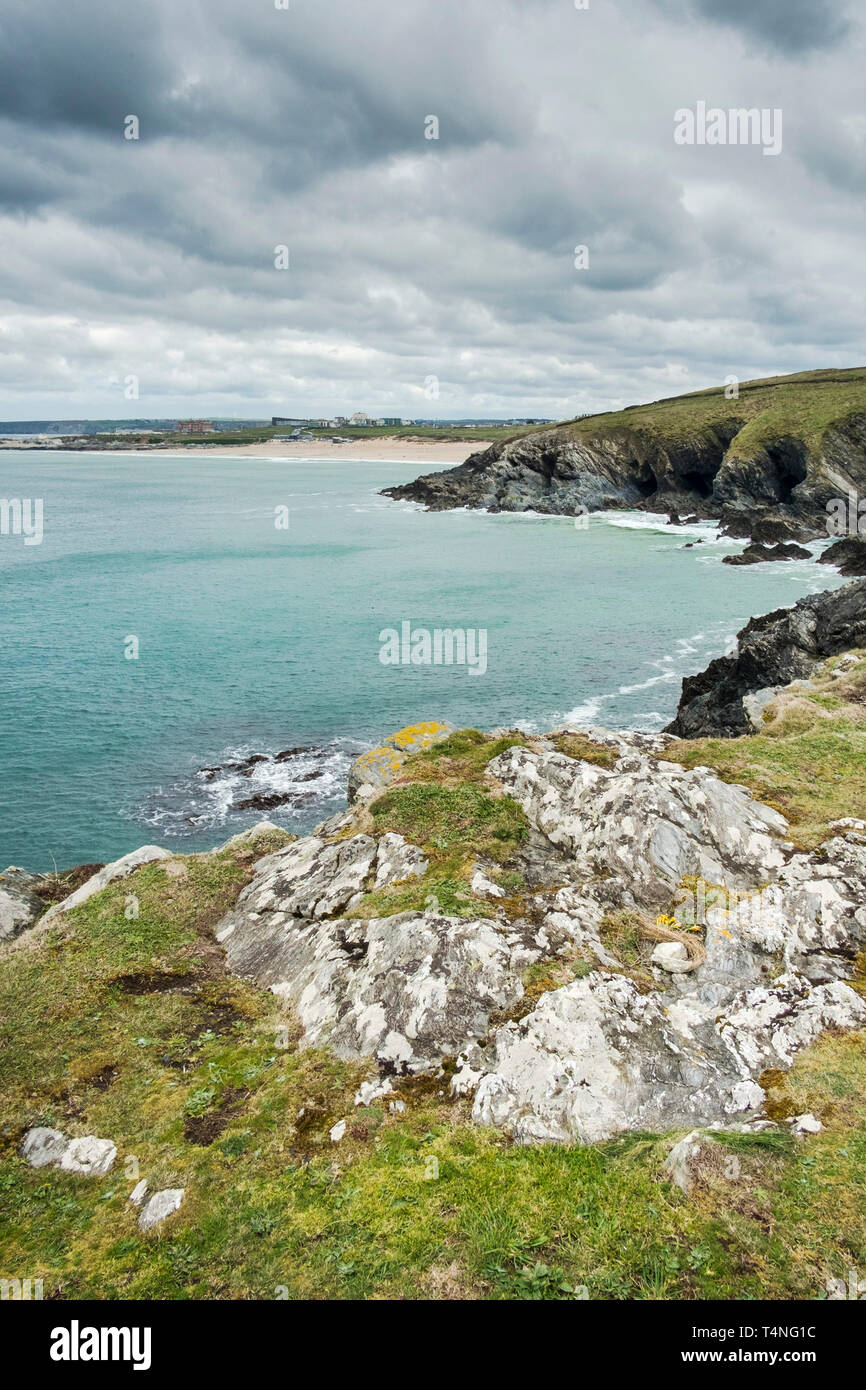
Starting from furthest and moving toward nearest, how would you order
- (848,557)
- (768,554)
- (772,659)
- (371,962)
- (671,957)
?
(768,554) < (848,557) < (772,659) < (371,962) < (671,957)

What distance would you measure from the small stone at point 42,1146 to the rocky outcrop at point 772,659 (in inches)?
1253

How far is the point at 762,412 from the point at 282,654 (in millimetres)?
121462

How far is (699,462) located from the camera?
137m

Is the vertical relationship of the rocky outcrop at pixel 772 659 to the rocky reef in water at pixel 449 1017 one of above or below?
above

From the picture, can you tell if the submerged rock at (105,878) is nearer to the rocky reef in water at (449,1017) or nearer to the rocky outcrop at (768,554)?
the rocky reef in water at (449,1017)

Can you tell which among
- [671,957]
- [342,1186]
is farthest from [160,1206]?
[671,957]

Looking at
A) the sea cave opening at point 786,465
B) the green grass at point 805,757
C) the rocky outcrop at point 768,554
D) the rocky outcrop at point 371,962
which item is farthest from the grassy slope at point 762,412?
the rocky outcrop at point 371,962

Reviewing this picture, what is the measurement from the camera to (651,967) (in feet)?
47.3

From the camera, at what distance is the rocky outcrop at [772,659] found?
3806 centimetres

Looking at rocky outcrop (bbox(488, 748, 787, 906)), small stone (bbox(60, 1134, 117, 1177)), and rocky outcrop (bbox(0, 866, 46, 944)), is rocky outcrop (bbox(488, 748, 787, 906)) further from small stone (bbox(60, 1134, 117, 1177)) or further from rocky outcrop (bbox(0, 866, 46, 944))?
rocky outcrop (bbox(0, 866, 46, 944))

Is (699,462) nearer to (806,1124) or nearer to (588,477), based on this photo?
(588,477)
